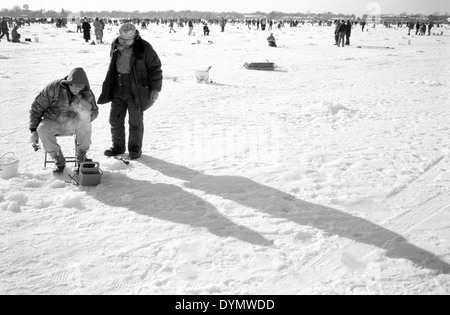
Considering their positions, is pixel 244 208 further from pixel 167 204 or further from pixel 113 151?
pixel 113 151

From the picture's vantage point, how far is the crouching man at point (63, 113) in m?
4.21

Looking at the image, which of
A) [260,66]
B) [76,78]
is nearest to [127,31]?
[76,78]

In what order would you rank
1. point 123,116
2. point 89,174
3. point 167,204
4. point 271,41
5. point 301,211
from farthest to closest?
point 271,41 < point 123,116 < point 89,174 < point 167,204 < point 301,211

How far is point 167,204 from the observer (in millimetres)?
4039

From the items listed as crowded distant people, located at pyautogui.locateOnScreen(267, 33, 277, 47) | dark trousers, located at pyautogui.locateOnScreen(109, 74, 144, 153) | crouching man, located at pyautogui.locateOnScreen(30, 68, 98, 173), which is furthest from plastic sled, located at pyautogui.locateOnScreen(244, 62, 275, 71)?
crouching man, located at pyautogui.locateOnScreen(30, 68, 98, 173)

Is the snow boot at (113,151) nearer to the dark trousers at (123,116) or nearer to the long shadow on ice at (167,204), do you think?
the dark trousers at (123,116)

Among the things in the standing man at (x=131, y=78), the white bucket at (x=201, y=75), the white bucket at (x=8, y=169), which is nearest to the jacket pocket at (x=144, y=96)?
the standing man at (x=131, y=78)

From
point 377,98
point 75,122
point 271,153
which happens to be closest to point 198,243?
point 75,122

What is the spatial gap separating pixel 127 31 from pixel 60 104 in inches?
44.7

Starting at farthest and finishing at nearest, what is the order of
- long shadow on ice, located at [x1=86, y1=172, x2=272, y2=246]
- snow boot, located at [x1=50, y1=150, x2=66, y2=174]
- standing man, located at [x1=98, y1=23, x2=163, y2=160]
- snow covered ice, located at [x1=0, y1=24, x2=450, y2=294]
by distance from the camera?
standing man, located at [x1=98, y1=23, x2=163, y2=160], snow boot, located at [x1=50, y1=150, x2=66, y2=174], long shadow on ice, located at [x1=86, y1=172, x2=272, y2=246], snow covered ice, located at [x1=0, y1=24, x2=450, y2=294]

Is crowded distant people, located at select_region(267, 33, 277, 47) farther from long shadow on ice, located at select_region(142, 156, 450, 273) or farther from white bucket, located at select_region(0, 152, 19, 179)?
white bucket, located at select_region(0, 152, 19, 179)

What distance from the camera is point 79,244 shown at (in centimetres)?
327

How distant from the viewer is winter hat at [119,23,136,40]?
4.57 m
